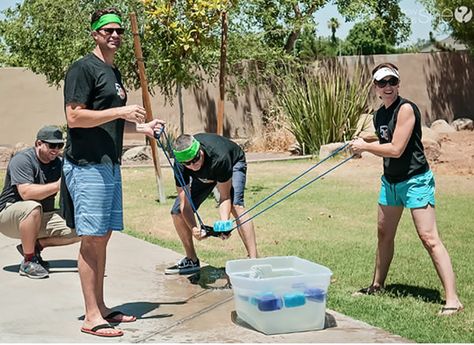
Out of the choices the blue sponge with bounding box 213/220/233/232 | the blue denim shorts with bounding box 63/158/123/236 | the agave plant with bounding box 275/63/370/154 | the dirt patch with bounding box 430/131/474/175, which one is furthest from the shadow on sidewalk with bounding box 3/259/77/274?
the agave plant with bounding box 275/63/370/154

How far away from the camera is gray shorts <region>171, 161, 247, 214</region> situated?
6.58m

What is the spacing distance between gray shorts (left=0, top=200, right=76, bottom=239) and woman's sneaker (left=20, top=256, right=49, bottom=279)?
1.01 feet

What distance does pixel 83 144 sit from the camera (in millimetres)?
5109

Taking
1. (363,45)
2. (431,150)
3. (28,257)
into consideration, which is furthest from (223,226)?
(363,45)

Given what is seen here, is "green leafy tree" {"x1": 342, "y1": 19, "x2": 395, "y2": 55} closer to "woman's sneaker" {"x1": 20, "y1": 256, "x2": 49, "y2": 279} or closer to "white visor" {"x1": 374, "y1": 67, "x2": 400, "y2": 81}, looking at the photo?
"woman's sneaker" {"x1": 20, "y1": 256, "x2": 49, "y2": 279}

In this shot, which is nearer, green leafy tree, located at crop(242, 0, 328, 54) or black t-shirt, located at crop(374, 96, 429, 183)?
black t-shirt, located at crop(374, 96, 429, 183)

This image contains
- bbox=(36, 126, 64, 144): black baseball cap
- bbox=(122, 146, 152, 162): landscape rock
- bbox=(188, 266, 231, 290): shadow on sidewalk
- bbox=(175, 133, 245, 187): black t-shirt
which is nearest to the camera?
bbox=(175, 133, 245, 187): black t-shirt

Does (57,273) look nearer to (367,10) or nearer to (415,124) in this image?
(415,124)

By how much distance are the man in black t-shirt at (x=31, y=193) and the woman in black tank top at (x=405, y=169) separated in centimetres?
269

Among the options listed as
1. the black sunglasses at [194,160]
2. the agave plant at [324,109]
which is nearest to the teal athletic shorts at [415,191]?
the black sunglasses at [194,160]

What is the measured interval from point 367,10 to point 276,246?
1767 centimetres

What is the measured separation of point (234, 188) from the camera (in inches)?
259

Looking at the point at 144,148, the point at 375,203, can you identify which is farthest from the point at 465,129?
the point at 375,203

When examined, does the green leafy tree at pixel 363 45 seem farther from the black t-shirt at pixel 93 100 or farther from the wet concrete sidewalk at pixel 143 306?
the black t-shirt at pixel 93 100
